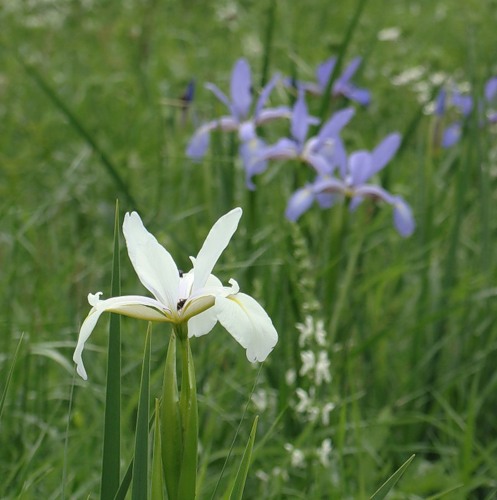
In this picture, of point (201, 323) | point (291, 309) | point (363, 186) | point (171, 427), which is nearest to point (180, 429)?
point (171, 427)

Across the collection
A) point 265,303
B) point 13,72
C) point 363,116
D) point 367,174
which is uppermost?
point 13,72

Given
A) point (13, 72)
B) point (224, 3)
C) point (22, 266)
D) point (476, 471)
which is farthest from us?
point (224, 3)

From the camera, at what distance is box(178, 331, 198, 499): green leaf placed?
987 mm

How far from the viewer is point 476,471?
79.2 inches

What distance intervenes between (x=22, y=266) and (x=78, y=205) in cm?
52

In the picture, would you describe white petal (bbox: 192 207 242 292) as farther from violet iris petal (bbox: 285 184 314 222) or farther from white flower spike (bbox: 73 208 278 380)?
violet iris petal (bbox: 285 184 314 222)

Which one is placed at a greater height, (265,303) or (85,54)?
(85,54)

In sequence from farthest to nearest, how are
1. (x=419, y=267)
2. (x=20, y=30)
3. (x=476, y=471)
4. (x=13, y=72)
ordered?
(x=20, y=30) → (x=13, y=72) → (x=419, y=267) → (x=476, y=471)

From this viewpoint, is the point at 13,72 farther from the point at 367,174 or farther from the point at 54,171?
the point at 367,174

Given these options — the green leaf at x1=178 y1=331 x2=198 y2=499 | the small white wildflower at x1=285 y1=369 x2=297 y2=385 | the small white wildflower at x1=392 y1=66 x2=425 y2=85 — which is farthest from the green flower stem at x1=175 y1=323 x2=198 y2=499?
the small white wildflower at x1=392 y1=66 x2=425 y2=85

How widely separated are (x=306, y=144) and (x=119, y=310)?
4.41 feet

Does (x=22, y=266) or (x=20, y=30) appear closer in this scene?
(x=22, y=266)

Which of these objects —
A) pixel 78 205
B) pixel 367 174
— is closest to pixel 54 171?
pixel 78 205

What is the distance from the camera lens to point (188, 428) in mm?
990
